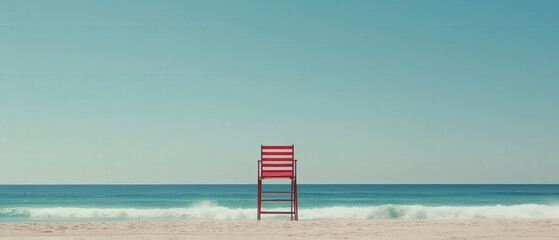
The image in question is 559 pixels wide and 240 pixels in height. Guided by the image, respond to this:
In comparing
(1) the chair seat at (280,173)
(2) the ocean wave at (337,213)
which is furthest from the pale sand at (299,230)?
(2) the ocean wave at (337,213)

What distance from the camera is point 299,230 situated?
29.6 ft

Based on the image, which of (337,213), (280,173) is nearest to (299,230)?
(280,173)

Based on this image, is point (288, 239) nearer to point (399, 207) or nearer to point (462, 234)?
point (462, 234)

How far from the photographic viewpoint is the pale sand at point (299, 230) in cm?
820

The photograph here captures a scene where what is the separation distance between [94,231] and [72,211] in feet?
49.9

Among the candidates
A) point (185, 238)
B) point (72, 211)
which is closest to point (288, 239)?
point (185, 238)

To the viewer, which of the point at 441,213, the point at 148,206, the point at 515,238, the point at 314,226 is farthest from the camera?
the point at 148,206

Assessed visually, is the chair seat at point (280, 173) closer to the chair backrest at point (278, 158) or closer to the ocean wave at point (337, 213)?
the chair backrest at point (278, 158)

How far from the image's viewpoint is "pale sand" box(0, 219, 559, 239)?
820cm

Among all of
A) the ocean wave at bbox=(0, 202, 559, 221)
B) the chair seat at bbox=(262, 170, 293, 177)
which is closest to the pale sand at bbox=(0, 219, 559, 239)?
the chair seat at bbox=(262, 170, 293, 177)

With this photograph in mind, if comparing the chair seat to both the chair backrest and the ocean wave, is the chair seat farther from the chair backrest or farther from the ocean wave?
the ocean wave

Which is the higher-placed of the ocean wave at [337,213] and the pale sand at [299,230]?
the pale sand at [299,230]

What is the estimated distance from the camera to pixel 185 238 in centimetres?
806

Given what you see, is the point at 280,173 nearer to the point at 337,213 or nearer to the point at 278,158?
the point at 278,158
